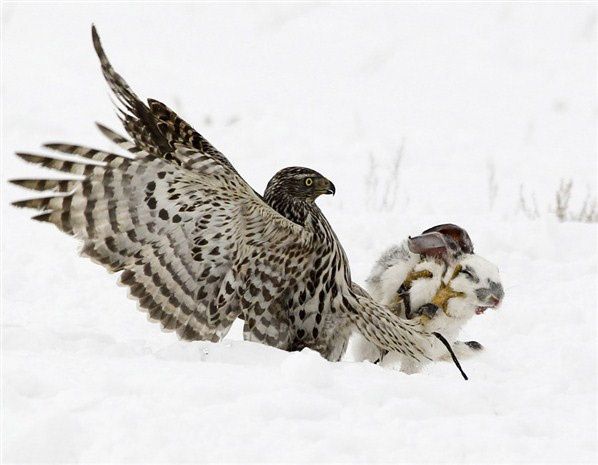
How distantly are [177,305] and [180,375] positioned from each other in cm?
122

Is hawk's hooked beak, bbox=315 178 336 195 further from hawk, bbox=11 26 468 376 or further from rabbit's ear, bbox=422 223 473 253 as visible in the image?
rabbit's ear, bbox=422 223 473 253

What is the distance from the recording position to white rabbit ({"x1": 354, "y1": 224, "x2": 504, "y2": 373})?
521 cm

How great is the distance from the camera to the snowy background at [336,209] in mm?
3174

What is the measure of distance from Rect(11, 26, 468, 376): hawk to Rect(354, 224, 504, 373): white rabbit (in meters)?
0.20

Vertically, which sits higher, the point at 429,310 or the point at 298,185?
the point at 298,185

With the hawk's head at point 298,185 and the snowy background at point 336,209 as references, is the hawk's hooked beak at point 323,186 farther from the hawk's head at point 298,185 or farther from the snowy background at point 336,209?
the snowy background at point 336,209

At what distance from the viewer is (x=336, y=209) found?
966 cm

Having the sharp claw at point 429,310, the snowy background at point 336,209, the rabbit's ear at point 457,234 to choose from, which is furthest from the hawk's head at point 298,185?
the snowy background at point 336,209

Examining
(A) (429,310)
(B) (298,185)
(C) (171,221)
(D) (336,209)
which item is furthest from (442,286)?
(D) (336,209)

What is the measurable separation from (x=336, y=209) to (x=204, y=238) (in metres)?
5.12

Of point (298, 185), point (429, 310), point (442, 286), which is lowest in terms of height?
point (429, 310)

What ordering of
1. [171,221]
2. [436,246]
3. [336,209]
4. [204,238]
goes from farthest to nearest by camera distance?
[336,209], [436,246], [204,238], [171,221]

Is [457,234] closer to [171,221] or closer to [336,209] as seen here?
[171,221]

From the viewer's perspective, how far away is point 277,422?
3.20 meters
